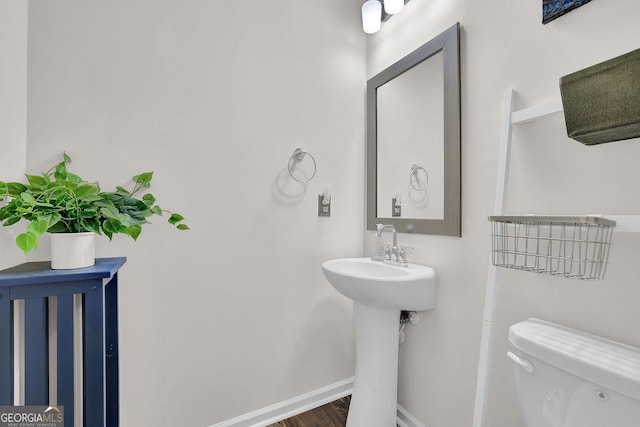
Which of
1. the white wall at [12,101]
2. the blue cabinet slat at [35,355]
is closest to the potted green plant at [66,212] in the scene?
the blue cabinet slat at [35,355]

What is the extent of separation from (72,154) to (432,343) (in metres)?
1.76

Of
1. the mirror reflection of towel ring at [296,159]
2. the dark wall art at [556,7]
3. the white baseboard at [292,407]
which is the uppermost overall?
the dark wall art at [556,7]

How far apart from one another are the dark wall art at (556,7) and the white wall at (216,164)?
1001 millimetres

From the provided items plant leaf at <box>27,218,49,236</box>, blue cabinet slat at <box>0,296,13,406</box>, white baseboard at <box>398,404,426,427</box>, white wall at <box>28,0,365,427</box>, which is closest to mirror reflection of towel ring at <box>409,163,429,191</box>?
white wall at <box>28,0,365,427</box>

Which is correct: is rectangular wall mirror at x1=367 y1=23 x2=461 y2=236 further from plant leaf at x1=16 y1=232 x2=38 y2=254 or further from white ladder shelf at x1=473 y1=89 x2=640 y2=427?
plant leaf at x1=16 y1=232 x2=38 y2=254

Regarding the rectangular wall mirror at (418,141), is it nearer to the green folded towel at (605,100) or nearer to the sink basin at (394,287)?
the sink basin at (394,287)

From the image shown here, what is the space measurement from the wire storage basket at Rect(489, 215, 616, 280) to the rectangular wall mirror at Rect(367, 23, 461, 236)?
30cm

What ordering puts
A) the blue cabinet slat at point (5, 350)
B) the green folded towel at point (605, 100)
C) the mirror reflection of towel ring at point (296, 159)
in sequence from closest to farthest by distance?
the green folded towel at point (605, 100) < the blue cabinet slat at point (5, 350) < the mirror reflection of towel ring at point (296, 159)

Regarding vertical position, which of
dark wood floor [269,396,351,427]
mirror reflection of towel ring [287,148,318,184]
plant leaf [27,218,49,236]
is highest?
mirror reflection of towel ring [287,148,318,184]

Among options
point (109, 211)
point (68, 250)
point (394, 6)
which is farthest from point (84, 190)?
point (394, 6)

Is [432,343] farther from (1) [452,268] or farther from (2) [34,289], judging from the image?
(2) [34,289]

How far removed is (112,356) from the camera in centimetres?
97

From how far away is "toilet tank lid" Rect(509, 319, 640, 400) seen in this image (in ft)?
2.15

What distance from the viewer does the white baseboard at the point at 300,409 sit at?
1.46 m
